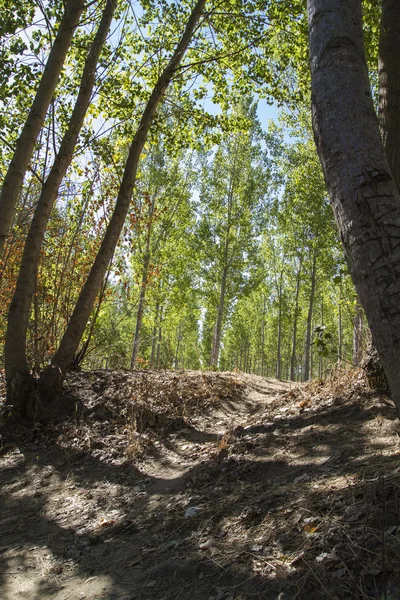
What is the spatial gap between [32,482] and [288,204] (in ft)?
54.8

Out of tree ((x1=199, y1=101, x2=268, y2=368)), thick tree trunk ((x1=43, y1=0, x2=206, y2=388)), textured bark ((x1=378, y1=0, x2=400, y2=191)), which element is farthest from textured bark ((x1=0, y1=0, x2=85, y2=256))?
tree ((x1=199, y1=101, x2=268, y2=368))

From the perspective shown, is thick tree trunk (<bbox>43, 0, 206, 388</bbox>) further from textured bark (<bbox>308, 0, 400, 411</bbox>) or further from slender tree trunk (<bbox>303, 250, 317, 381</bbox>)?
slender tree trunk (<bbox>303, 250, 317, 381</bbox>)

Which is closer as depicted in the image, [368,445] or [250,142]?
[368,445]

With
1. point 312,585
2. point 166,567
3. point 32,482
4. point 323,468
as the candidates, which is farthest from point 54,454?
point 312,585

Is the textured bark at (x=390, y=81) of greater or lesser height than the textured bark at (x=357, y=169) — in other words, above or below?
above

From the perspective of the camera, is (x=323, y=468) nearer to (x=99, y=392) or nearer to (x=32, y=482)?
(x=32, y=482)

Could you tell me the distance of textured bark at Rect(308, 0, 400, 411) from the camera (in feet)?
5.21

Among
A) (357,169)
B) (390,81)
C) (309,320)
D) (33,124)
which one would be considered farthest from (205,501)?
(309,320)

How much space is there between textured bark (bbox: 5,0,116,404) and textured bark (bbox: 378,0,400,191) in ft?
13.4

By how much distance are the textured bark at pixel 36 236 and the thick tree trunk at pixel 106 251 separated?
1.70ft

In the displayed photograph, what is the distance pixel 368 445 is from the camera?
310 cm

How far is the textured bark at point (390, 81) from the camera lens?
399 cm

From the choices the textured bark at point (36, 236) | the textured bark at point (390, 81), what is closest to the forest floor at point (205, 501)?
the textured bark at point (36, 236)

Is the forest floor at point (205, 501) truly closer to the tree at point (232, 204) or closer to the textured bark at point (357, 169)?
the textured bark at point (357, 169)
